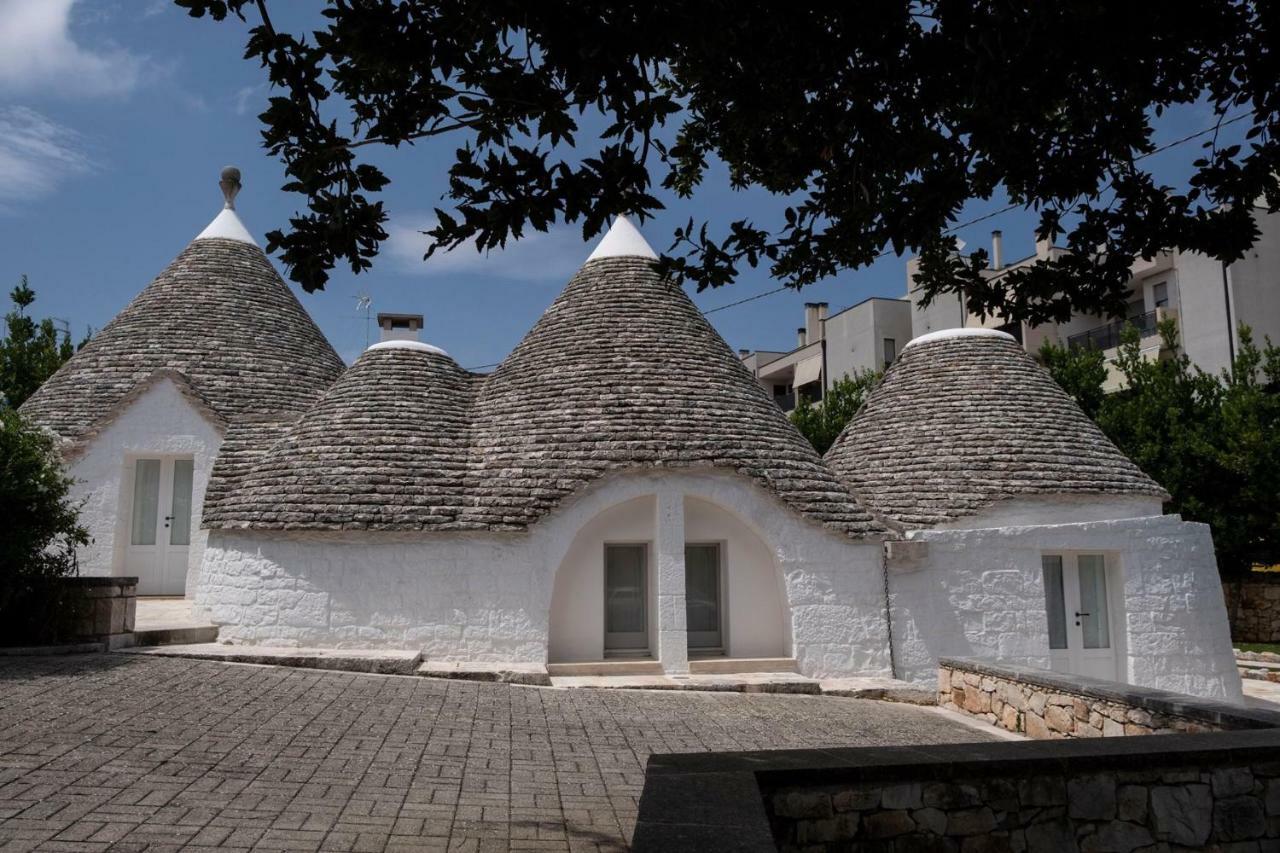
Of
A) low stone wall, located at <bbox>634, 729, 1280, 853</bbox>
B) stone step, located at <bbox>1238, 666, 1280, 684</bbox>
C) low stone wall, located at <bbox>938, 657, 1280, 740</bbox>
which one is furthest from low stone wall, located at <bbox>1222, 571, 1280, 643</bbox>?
low stone wall, located at <bbox>634, 729, 1280, 853</bbox>

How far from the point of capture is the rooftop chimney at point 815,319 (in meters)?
38.1

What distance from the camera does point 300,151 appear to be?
4.00 metres

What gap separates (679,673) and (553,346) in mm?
4930

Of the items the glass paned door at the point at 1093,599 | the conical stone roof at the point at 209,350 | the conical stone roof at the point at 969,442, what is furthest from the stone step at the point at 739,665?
the conical stone roof at the point at 209,350

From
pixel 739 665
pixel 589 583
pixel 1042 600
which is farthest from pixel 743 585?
pixel 1042 600

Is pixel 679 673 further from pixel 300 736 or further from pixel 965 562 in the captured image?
pixel 300 736

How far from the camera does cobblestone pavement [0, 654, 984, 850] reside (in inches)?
181

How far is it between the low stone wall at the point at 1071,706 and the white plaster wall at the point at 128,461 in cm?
1045

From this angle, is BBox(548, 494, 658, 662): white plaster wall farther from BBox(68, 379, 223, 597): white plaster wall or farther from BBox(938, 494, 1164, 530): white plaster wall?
BBox(68, 379, 223, 597): white plaster wall

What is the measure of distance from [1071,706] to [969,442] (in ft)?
19.9

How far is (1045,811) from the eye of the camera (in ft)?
14.4

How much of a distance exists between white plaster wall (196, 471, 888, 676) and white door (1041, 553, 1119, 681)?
2.62 meters

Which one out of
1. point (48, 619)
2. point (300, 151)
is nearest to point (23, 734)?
point (48, 619)

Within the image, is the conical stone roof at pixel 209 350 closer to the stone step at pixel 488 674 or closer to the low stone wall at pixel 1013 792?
the stone step at pixel 488 674
